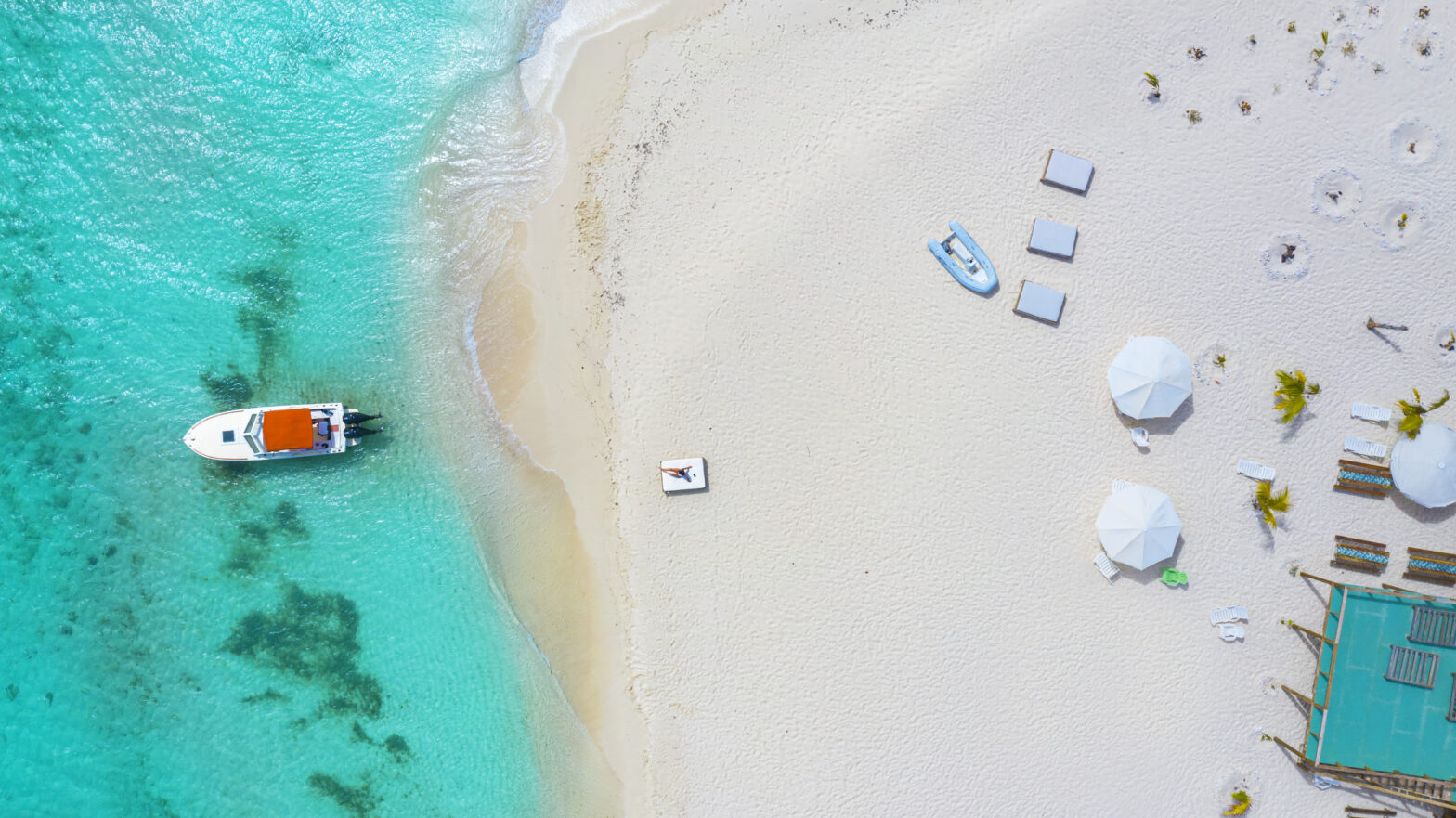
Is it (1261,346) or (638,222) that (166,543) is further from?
(1261,346)

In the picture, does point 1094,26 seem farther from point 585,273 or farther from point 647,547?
point 647,547

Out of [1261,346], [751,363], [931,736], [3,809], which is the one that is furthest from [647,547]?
[3,809]

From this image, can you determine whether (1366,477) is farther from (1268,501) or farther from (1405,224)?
(1405,224)

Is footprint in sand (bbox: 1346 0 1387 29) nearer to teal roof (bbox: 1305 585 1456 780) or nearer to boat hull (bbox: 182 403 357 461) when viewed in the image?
teal roof (bbox: 1305 585 1456 780)

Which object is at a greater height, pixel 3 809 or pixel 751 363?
pixel 751 363

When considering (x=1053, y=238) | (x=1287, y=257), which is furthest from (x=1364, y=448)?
(x=1053, y=238)

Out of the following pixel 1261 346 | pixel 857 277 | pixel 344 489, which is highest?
pixel 857 277

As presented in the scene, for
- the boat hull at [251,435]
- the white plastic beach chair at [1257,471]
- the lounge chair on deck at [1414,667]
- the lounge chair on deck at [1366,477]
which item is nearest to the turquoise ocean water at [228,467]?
the boat hull at [251,435]

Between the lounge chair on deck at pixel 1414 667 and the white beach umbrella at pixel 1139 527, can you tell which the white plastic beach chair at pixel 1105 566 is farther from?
the lounge chair on deck at pixel 1414 667
